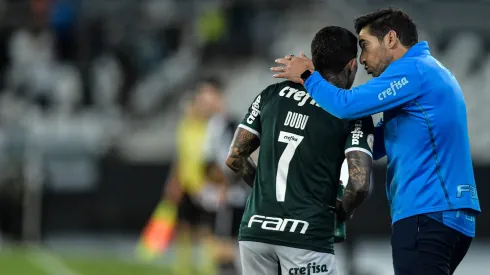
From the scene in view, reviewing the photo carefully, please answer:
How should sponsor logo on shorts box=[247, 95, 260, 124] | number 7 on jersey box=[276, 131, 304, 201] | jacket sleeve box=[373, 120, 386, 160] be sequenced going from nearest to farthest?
1. number 7 on jersey box=[276, 131, 304, 201]
2. sponsor logo on shorts box=[247, 95, 260, 124]
3. jacket sleeve box=[373, 120, 386, 160]

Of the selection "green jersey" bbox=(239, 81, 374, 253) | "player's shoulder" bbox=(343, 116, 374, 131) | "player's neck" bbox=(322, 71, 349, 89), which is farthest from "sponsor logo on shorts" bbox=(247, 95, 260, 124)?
"player's shoulder" bbox=(343, 116, 374, 131)

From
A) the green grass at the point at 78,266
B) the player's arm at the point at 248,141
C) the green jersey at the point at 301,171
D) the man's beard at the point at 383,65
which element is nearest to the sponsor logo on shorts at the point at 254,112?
the player's arm at the point at 248,141

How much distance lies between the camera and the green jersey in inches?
221

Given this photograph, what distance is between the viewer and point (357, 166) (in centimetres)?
554

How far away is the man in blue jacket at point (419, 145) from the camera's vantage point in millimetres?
5555

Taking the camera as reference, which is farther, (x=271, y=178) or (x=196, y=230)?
(x=196, y=230)

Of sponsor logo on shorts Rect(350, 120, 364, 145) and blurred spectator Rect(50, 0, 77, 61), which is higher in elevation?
sponsor logo on shorts Rect(350, 120, 364, 145)

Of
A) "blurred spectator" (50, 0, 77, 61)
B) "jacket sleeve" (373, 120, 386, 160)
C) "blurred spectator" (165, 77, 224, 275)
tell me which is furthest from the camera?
"blurred spectator" (50, 0, 77, 61)

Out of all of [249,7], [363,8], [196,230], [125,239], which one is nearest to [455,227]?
[196,230]

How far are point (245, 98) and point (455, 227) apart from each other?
43.6ft

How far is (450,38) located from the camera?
771 inches

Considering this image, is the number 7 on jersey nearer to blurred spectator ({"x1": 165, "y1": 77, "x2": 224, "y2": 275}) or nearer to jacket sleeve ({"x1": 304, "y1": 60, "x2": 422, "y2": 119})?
jacket sleeve ({"x1": 304, "y1": 60, "x2": 422, "y2": 119})

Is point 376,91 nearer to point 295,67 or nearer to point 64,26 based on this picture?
point 295,67

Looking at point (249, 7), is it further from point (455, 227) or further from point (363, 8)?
point (455, 227)
